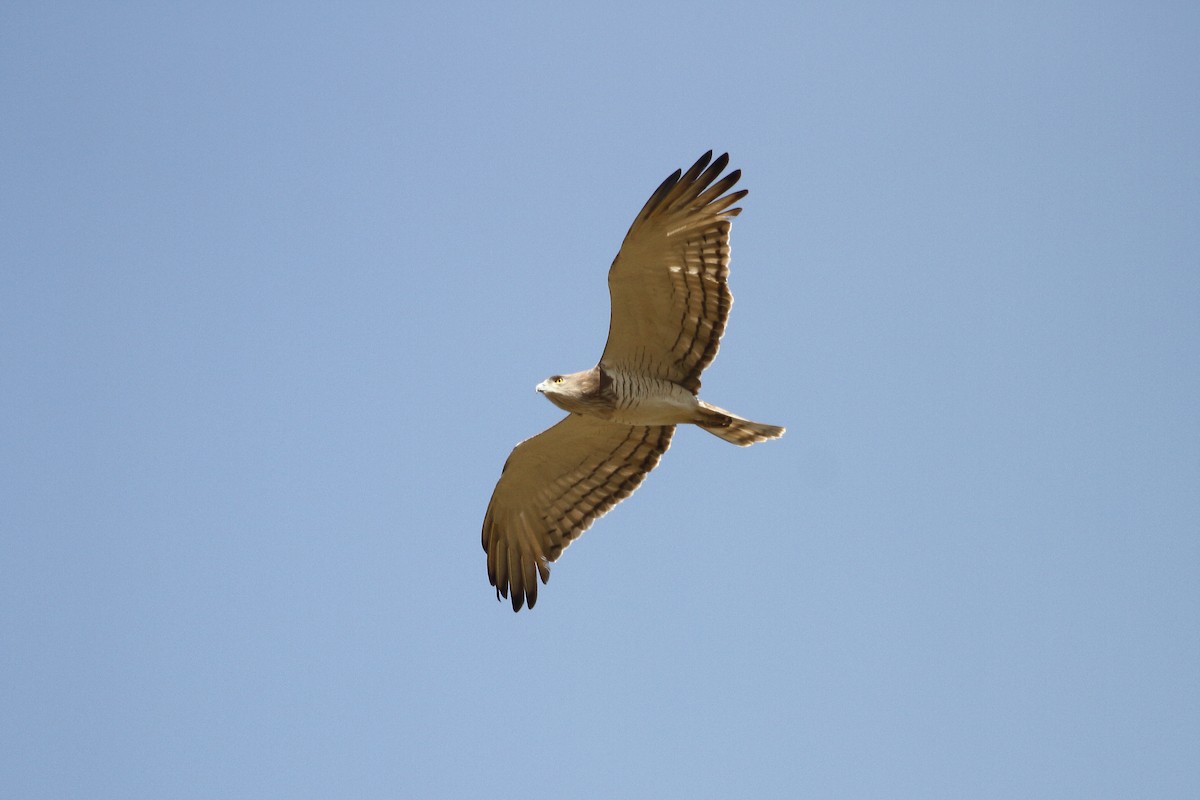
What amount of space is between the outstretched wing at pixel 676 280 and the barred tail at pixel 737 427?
1.03ft

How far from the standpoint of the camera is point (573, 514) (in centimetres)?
1326

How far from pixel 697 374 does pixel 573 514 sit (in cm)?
224

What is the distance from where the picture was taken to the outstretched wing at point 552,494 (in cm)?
1307

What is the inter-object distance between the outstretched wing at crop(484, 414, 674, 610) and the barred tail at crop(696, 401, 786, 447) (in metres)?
1.07

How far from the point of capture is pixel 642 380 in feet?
39.3

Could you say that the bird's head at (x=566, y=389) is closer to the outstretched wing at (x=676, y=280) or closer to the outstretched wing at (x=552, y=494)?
the outstretched wing at (x=676, y=280)

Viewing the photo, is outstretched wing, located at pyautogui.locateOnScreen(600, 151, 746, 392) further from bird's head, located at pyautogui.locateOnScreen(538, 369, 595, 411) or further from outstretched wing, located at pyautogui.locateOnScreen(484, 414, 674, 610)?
outstretched wing, located at pyautogui.locateOnScreen(484, 414, 674, 610)

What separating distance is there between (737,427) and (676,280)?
1.53 m

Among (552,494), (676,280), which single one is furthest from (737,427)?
(552,494)

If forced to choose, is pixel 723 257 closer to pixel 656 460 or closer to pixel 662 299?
pixel 662 299

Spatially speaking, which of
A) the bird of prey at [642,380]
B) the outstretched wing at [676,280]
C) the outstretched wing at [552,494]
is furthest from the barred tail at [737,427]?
the outstretched wing at [552,494]

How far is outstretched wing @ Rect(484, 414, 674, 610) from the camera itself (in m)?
13.1

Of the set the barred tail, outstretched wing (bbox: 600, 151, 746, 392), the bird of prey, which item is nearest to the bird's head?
the bird of prey

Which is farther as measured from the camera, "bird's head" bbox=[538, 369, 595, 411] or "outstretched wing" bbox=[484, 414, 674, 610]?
"outstretched wing" bbox=[484, 414, 674, 610]
